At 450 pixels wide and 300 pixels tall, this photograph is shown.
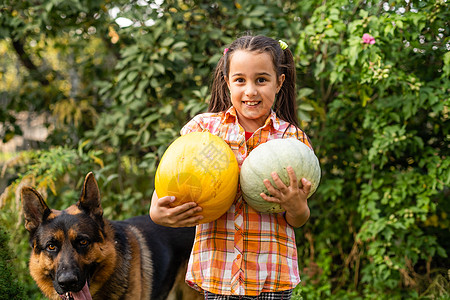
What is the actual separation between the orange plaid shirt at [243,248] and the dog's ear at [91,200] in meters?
1.10

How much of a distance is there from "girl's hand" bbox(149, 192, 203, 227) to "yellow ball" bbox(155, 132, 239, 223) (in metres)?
0.03

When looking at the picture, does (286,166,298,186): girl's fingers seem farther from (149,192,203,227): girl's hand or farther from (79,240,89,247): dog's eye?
(79,240,89,247): dog's eye

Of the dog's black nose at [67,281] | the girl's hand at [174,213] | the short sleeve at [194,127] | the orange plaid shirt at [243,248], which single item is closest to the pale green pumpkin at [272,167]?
the orange plaid shirt at [243,248]

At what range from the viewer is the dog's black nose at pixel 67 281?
246 cm

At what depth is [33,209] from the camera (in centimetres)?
279

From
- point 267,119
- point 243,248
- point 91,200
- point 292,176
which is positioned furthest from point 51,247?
point 292,176

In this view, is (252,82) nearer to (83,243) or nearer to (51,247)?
(83,243)

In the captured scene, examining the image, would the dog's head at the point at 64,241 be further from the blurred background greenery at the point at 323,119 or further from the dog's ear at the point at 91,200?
the blurred background greenery at the point at 323,119

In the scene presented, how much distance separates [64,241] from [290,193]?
1611mm

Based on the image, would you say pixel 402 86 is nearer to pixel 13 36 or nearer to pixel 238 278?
pixel 238 278

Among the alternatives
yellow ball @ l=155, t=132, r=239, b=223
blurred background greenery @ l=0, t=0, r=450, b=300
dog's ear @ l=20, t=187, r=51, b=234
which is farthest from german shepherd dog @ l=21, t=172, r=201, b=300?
yellow ball @ l=155, t=132, r=239, b=223

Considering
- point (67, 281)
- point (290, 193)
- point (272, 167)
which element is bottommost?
point (67, 281)

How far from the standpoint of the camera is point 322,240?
4.63 meters

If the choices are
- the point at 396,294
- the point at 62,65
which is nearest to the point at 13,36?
the point at 62,65
